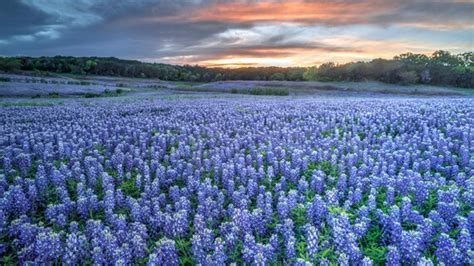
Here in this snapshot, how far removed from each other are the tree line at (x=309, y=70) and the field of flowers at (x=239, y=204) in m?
51.3

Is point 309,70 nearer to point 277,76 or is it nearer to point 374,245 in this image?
point 277,76

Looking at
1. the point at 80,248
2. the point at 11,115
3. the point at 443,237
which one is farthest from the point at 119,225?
the point at 11,115

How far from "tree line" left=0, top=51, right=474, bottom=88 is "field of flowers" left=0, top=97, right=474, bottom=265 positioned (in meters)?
51.3

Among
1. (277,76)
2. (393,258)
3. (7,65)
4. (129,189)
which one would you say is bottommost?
(129,189)

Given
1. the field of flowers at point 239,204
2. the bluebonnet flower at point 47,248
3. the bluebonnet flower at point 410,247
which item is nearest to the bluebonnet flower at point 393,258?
the field of flowers at point 239,204

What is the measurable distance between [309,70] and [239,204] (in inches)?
2667

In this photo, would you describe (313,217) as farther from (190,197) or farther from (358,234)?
(190,197)

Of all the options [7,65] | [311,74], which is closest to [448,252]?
[311,74]

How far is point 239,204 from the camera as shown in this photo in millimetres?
6055

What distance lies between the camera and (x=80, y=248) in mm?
4594

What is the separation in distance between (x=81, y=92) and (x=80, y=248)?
3562 cm

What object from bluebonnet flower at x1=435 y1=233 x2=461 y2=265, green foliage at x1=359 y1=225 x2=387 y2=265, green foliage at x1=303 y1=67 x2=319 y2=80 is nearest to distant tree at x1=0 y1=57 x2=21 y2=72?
green foliage at x1=303 y1=67 x2=319 y2=80

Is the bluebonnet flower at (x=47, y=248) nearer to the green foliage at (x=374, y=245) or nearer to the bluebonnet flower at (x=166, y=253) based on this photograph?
the bluebonnet flower at (x=166, y=253)

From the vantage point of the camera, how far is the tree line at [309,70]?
5794 cm
